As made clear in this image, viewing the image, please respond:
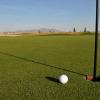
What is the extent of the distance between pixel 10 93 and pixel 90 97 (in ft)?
9.45

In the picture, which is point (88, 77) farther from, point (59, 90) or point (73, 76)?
point (59, 90)

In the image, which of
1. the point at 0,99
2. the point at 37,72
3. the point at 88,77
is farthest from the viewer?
the point at 37,72

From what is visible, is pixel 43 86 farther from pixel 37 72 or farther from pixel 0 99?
pixel 37 72

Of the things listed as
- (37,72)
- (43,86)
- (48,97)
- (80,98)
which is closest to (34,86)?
(43,86)

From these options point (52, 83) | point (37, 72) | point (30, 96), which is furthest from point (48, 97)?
point (37, 72)

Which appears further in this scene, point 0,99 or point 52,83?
point 52,83

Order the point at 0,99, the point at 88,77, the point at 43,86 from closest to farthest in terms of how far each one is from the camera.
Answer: the point at 0,99
the point at 43,86
the point at 88,77

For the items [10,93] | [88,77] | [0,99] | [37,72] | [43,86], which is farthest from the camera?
[37,72]

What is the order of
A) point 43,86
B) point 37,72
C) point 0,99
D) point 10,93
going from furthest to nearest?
point 37,72 < point 43,86 < point 10,93 < point 0,99

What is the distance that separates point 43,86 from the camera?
10.3m

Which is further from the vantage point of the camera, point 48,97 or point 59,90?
point 59,90

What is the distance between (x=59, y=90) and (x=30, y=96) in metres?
1.28

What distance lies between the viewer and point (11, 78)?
1216 centimetres

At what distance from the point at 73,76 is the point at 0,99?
470 centimetres
